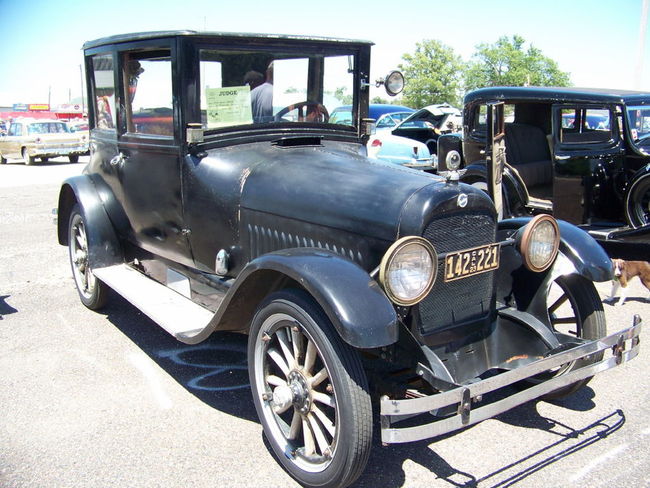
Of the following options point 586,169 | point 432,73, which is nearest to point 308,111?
point 586,169

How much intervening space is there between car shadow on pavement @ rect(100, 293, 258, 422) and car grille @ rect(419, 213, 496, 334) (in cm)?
115

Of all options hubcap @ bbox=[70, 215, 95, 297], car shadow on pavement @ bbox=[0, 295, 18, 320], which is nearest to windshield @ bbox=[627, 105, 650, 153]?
hubcap @ bbox=[70, 215, 95, 297]

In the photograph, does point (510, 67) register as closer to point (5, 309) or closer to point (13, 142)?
point (13, 142)

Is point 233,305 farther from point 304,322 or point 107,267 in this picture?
point 107,267

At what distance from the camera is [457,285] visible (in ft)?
8.86

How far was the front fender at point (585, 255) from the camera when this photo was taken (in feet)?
9.64

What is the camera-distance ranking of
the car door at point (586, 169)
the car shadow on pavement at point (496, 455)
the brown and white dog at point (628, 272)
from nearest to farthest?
the car shadow on pavement at point (496, 455), the brown and white dog at point (628, 272), the car door at point (586, 169)

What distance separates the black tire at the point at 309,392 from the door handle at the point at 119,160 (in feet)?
6.41

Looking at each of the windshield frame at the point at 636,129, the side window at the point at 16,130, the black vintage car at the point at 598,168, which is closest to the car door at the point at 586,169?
the black vintage car at the point at 598,168

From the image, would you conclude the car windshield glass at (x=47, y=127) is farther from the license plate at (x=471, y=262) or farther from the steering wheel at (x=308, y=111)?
the license plate at (x=471, y=262)

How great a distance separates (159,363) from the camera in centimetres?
379

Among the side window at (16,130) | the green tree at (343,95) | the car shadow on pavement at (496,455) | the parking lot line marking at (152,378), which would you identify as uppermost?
the green tree at (343,95)

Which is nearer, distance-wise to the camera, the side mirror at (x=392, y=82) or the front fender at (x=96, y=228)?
the side mirror at (x=392, y=82)

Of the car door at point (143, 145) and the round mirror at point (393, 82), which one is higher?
the round mirror at point (393, 82)
